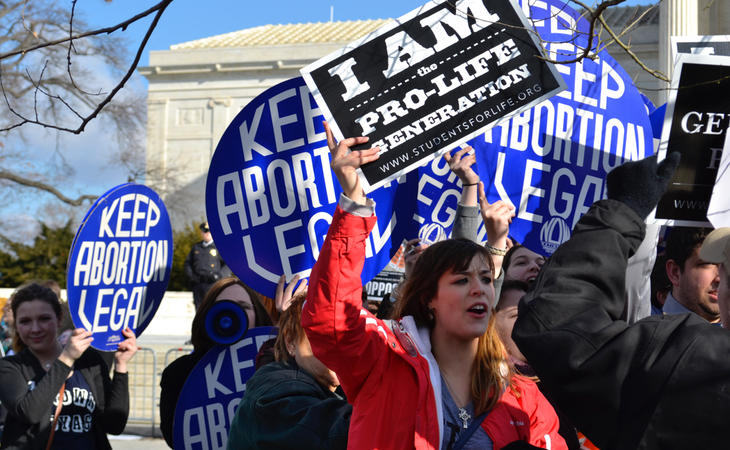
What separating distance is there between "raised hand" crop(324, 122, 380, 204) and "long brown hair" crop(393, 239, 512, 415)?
0.35 m

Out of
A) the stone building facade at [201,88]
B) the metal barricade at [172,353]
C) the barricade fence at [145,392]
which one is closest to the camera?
the barricade fence at [145,392]

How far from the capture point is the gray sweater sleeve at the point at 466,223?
3.41 metres

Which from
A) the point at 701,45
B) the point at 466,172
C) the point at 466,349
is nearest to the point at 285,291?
the point at 466,172

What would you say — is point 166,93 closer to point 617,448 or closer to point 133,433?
point 133,433

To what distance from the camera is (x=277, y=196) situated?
3.72 meters

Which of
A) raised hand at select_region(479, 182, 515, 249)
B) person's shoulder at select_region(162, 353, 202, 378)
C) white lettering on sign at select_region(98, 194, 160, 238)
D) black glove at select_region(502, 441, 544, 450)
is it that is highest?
white lettering on sign at select_region(98, 194, 160, 238)

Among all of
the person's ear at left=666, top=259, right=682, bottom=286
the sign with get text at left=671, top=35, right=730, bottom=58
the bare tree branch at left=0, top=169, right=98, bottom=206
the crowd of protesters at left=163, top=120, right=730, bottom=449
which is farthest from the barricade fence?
the bare tree branch at left=0, top=169, right=98, bottom=206

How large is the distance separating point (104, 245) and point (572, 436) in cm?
233

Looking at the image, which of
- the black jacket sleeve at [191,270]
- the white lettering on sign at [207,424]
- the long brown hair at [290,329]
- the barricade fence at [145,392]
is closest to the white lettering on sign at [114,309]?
the white lettering on sign at [207,424]

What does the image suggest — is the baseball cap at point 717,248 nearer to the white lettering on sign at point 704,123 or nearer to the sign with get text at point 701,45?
the white lettering on sign at point 704,123

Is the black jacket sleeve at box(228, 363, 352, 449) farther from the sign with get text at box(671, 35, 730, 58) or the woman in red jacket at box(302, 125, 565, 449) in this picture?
the sign with get text at box(671, 35, 730, 58)

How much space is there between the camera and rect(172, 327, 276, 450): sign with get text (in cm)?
387

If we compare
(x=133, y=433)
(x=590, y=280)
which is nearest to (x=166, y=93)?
(x=133, y=433)

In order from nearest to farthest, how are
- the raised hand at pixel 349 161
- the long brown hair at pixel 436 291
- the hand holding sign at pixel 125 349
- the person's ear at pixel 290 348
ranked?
1. the raised hand at pixel 349 161
2. the long brown hair at pixel 436 291
3. the person's ear at pixel 290 348
4. the hand holding sign at pixel 125 349
